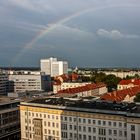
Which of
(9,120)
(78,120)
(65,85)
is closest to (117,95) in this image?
(9,120)

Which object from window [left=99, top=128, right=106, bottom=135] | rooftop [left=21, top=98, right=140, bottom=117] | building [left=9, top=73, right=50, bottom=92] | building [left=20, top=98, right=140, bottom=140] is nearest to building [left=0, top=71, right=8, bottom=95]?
building [left=9, top=73, right=50, bottom=92]

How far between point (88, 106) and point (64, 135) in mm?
5823

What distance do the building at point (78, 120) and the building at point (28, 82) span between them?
70.2 metres

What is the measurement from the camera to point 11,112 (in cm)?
6456

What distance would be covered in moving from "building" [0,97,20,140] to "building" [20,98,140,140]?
5.26 m

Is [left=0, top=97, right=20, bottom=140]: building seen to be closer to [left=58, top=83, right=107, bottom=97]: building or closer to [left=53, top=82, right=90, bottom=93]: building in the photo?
[left=58, top=83, right=107, bottom=97]: building

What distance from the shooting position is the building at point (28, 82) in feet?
422

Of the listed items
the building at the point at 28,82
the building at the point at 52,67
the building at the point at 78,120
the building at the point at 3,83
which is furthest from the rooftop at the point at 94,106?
the building at the point at 52,67

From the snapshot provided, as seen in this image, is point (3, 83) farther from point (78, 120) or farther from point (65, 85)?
point (78, 120)

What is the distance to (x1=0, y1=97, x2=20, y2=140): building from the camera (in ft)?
202

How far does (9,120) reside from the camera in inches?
2515

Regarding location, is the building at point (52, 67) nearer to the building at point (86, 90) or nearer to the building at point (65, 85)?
Answer: the building at point (65, 85)

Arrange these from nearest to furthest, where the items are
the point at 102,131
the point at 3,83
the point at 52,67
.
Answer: the point at 102,131
the point at 3,83
the point at 52,67

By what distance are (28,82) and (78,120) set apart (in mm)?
80569
